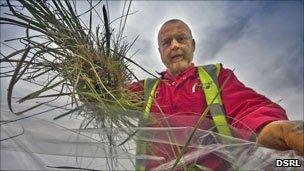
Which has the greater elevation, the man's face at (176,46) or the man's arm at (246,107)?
the man's face at (176,46)

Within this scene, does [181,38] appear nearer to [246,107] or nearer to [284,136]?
[246,107]

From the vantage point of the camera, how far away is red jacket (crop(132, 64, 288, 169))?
4.56 feet

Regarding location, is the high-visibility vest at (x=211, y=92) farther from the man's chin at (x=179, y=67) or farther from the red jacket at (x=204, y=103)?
the man's chin at (x=179, y=67)

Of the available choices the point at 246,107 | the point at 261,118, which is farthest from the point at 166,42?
the point at 261,118

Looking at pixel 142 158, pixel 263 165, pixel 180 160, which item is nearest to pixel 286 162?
pixel 263 165

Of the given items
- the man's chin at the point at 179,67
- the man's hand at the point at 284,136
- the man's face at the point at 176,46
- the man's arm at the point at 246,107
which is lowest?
the man's hand at the point at 284,136

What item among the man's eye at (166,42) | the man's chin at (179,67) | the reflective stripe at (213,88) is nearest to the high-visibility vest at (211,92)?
the reflective stripe at (213,88)

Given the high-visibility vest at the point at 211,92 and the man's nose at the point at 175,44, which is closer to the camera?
the high-visibility vest at the point at 211,92

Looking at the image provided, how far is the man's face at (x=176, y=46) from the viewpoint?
2.21 metres

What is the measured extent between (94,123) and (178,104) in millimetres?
641

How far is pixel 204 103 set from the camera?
1885 millimetres

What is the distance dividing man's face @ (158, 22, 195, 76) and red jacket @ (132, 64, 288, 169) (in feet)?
0.19

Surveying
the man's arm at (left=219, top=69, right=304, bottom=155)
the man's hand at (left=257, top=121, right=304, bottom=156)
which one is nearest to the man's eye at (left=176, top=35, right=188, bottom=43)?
the man's arm at (left=219, top=69, right=304, bottom=155)

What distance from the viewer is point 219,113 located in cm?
166
